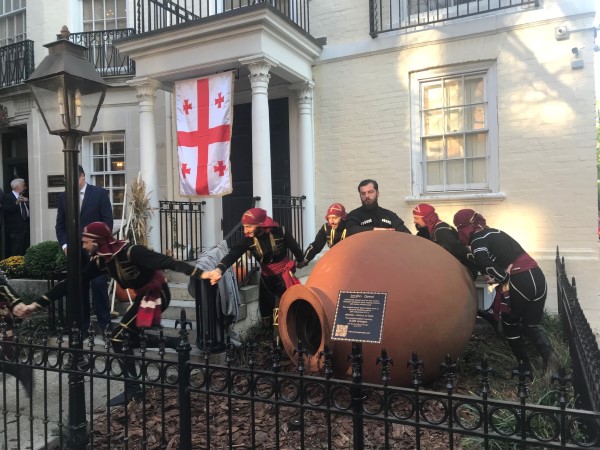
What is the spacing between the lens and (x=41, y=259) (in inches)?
317

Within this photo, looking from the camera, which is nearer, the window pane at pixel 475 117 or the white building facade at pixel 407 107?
the white building facade at pixel 407 107

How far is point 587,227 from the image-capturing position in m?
6.82

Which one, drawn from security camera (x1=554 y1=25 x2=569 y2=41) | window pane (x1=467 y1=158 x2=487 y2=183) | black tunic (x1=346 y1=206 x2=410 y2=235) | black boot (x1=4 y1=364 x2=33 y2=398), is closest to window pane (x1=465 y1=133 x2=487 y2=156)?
window pane (x1=467 y1=158 x2=487 y2=183)

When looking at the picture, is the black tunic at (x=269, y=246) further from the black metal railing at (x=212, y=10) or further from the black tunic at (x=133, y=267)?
the black metal railing at (x=212, y=10)

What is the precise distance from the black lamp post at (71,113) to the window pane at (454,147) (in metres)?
5.52

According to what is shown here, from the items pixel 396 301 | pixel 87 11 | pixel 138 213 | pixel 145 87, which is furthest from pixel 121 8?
pixel 396 301

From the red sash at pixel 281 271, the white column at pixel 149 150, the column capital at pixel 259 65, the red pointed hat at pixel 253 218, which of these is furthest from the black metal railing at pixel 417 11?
the red sash at pixel 281 271

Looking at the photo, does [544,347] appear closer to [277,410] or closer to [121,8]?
[277,410]

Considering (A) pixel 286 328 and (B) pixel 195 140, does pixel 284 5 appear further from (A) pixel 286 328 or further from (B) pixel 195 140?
(A) pixel 286 328

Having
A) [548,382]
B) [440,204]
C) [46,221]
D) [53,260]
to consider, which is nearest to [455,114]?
[440,204]

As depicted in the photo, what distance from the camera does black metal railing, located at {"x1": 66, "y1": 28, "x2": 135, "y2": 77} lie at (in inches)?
403

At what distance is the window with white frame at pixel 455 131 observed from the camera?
7.50 metres

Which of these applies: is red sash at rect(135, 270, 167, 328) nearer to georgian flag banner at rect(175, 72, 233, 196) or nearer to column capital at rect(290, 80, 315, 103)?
georgian flag banner at rect(175, 72, 233, 196)

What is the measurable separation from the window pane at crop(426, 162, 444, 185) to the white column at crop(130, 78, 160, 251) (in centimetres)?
443
